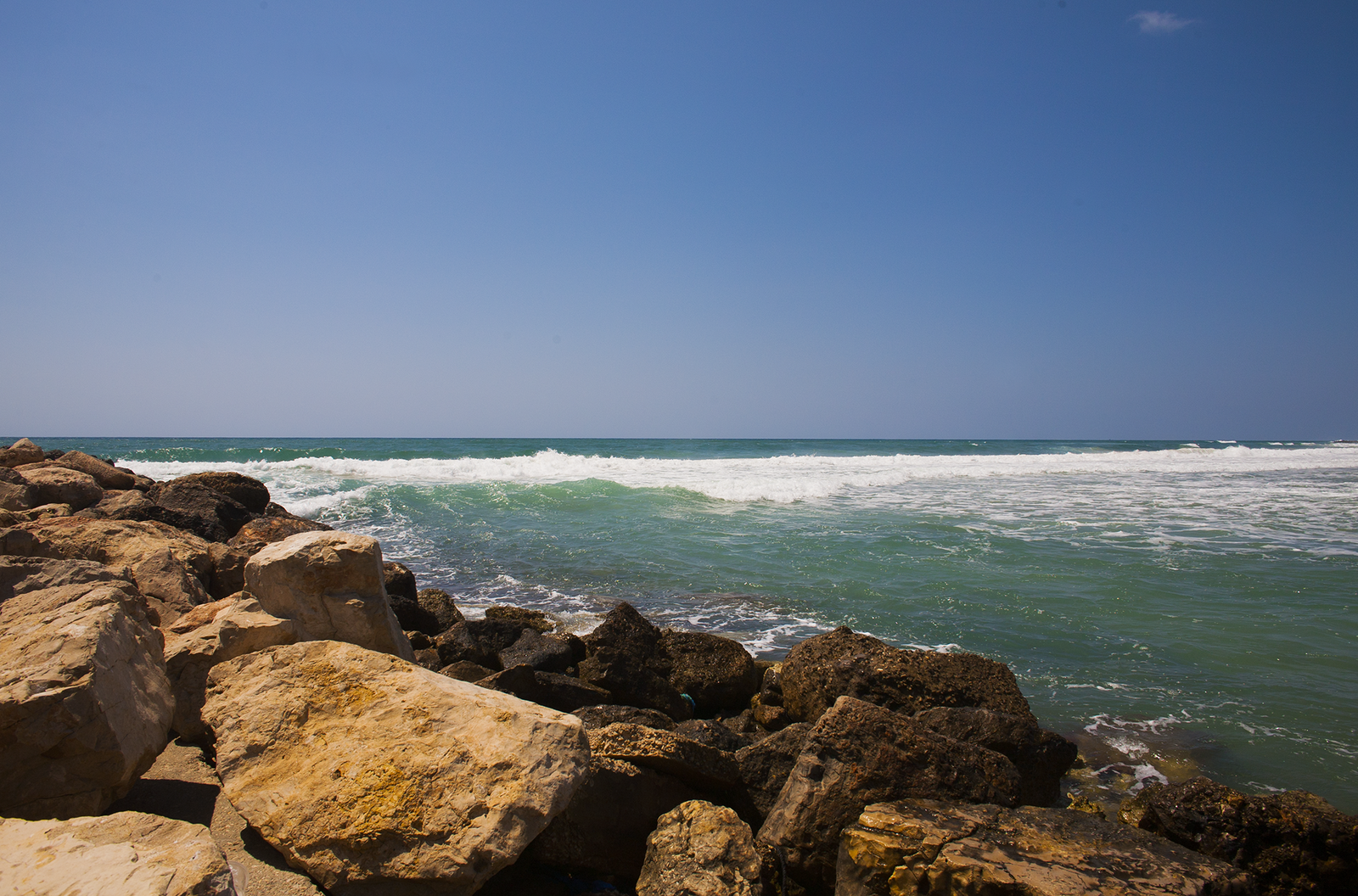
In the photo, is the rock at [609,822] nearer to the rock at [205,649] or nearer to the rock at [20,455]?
the rock at [205,649]

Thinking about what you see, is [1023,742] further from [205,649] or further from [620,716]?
[205,649]

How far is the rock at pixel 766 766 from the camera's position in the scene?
355cm

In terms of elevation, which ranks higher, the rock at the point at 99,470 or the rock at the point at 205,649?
the rock at the point at 99,470

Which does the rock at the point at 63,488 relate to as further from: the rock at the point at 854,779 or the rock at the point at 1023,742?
the rock at the point at 1023,742

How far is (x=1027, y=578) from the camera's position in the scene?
29.5ft

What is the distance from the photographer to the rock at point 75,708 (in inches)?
94.8

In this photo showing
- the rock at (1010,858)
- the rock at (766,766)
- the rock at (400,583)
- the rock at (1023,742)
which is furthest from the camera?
the rock at (400,583)

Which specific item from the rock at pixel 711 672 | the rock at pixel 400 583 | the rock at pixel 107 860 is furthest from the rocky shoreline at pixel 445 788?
the rock at pixel 400 583

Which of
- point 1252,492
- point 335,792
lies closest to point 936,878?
point 335,792

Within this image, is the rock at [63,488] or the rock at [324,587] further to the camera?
the rock at [63,488]

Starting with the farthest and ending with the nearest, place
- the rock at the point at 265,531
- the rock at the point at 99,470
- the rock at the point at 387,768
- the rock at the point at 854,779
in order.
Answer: the rock at the point at 99,470
the rock at the point at 265,531
the rock at the point at 854,779
the rock at the point at 387,768

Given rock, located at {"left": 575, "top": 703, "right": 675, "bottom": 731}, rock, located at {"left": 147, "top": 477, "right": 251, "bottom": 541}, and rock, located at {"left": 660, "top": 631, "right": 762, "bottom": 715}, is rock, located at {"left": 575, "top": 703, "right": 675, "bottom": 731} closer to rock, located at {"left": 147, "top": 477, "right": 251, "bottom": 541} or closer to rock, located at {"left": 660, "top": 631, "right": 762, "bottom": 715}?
rock, located at {"left": 660, "top": 631, "right": 762, "bottom": 715}

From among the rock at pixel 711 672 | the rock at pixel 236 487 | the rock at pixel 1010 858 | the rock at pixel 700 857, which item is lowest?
the rock at pixel 711 672

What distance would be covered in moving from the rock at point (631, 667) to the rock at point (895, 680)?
0.92 meters
